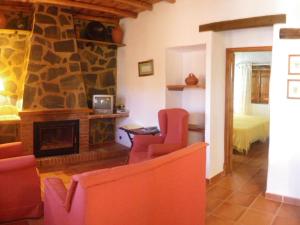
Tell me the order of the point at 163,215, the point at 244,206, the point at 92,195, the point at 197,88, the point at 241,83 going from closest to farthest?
the point at 92,195
the point at 163,215
the point at 244,206
the point at 197,88
the point at 241,83

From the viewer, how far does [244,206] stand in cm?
349

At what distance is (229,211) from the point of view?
11.0 feet

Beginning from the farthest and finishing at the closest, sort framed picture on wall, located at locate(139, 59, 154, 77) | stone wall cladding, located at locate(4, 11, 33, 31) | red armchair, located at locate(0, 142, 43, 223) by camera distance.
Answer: framed picture on wall, located at locate(139, 59, 154, 77) → stone wall cladding, located at locate(4, 11, 33, 31) → red armchair, located at locate(0, 142, 43, 223)

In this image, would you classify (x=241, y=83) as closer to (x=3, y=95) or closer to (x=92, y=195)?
(x=3, y=95)

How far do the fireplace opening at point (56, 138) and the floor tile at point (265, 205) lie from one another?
3.13 meters

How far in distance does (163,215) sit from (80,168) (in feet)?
9.71

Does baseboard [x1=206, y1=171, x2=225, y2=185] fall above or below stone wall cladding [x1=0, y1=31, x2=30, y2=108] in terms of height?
below

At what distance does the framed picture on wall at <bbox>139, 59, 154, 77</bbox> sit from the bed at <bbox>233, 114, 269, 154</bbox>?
6.75 ft

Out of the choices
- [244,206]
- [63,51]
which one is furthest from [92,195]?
[63,51]

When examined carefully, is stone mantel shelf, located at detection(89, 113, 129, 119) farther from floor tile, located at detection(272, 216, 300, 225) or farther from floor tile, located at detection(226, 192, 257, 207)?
floor tile, located at detection(272, 216, 300, 225)

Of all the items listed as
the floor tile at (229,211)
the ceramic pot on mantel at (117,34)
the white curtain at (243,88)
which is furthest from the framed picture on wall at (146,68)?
the white curtain at (243,88)

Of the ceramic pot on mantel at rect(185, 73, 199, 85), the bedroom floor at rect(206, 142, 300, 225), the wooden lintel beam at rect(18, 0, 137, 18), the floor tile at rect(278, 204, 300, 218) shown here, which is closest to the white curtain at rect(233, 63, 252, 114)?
the bedroom floor at rect(206, 142, 300, 225)

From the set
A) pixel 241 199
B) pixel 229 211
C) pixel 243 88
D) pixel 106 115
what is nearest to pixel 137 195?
pixel 229 211

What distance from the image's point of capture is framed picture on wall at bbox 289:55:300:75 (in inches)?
136
